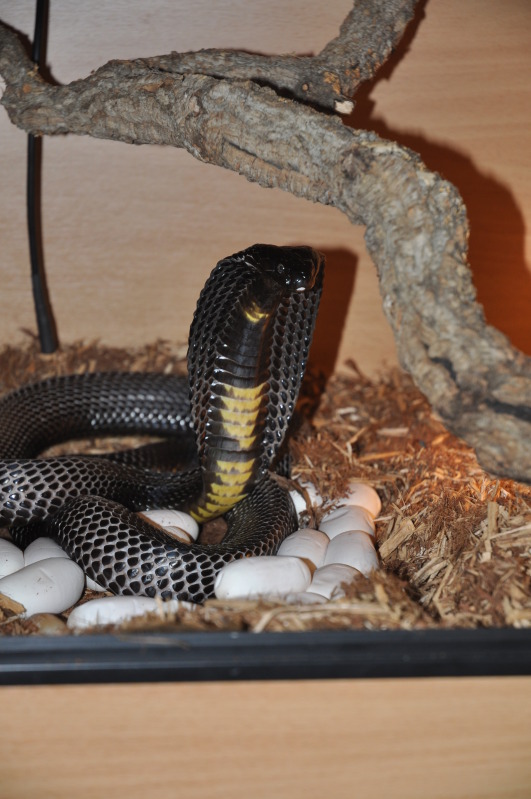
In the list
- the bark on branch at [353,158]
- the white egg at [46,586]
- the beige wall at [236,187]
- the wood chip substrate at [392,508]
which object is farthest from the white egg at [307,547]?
the beige wall at [236,187]

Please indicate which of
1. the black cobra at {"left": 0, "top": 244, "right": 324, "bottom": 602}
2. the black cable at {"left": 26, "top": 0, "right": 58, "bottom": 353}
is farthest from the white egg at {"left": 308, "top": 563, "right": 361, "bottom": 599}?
the black cable at {"left": 26, "top": 0, "right": 58, "bottom": 353}

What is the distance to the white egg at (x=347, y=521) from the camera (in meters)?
1.89

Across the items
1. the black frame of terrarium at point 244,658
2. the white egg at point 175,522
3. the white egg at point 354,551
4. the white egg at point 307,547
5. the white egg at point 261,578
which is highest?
the black frame of terrarium at point 244,658

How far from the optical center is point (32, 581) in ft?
5.25

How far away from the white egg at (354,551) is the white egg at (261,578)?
0.14 meters

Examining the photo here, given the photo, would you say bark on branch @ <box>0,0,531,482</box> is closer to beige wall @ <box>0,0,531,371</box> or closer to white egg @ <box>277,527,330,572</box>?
beige wall @ <box>0,0,531,371</box>

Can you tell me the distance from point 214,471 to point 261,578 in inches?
19.0

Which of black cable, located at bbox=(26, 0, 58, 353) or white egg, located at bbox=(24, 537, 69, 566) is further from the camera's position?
black cable, located at bbox=(26, 0, 58, 353)

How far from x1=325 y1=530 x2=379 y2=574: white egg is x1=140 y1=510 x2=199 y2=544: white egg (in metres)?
0.42

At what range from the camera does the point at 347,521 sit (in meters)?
1.90

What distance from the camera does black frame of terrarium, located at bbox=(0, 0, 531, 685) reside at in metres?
1.07

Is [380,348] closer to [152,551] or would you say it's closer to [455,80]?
[455,80]

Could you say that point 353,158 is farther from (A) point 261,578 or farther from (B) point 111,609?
(B) point 111,609

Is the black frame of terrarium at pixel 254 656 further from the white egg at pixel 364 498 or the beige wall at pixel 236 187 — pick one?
the beige wall at pixel 236 187
